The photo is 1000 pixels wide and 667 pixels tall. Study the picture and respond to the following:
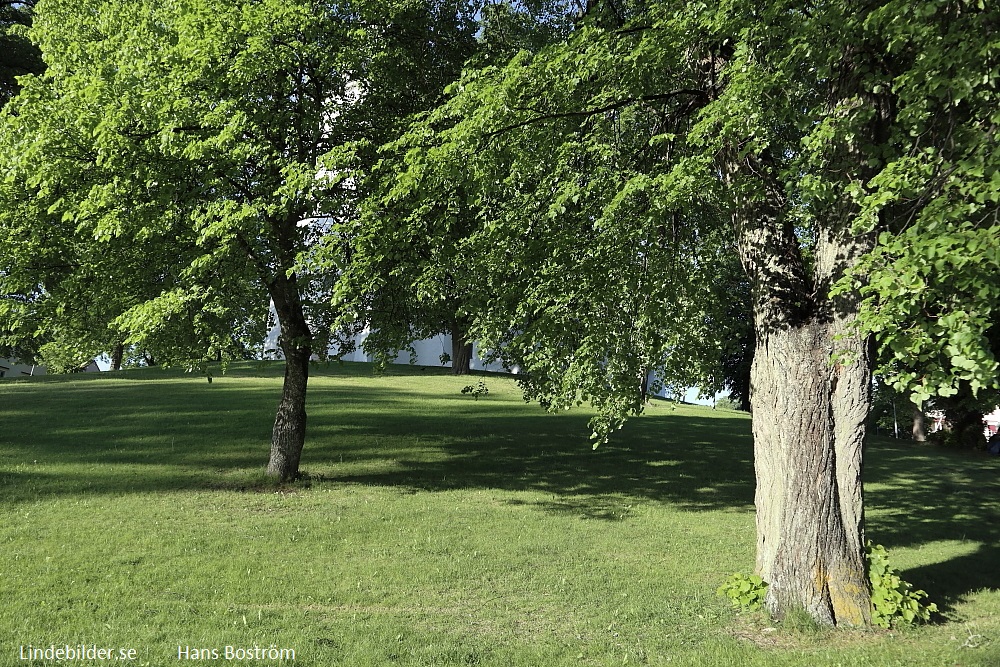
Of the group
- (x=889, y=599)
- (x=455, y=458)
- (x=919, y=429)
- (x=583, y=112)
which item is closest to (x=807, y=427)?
(x=889, y=599)

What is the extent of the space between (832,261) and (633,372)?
3.83 meters

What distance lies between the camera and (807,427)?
28.9 feet

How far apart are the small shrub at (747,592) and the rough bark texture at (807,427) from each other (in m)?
0.15

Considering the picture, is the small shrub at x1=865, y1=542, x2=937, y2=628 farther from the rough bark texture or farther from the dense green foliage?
the dense green foliage

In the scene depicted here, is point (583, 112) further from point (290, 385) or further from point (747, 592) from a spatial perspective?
point (290, 385)

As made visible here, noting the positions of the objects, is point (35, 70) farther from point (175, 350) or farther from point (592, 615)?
point (592, 615)

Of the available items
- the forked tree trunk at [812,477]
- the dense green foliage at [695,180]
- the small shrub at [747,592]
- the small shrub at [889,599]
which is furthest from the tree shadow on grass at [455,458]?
the dense green foliage at [695,180]

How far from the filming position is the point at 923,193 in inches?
298

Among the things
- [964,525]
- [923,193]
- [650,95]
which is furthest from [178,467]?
[964,525]

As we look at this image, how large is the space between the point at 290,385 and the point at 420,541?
5241mm

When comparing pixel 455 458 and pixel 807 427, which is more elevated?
pixel 807 427

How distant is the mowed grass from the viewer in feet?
25.4

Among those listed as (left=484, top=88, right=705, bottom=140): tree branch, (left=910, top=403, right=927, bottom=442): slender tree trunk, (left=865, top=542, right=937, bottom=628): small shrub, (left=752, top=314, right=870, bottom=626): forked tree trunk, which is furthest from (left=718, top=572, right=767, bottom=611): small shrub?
(left=910, top=403, right=927, bottom=442): slender tree trunk

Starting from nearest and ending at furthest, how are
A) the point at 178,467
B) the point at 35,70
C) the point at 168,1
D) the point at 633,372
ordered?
the point at 633,372, the point at 168,1, the point at 178,467, the point at 35,70
